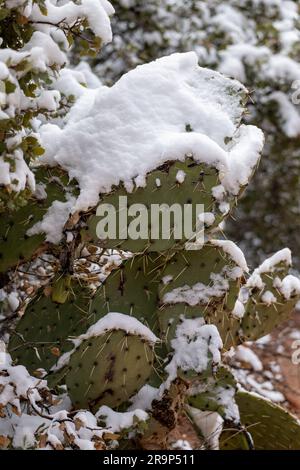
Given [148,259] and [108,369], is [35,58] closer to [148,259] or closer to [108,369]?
[148,259]

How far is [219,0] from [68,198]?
341cm

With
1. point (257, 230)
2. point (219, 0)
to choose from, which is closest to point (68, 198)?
point (219, 0)

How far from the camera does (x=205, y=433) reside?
2.90 metres

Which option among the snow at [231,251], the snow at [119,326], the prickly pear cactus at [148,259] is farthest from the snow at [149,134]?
the snow at [119,326]

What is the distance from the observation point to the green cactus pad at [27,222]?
2201 millimetres

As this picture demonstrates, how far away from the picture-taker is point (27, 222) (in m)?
2.20

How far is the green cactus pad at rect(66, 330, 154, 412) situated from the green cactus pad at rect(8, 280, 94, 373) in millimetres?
204

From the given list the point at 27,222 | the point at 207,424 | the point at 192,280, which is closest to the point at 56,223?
the point at 27,222

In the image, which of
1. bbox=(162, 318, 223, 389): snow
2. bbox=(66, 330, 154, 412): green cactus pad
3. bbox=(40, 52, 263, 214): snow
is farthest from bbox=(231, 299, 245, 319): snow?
bbox=(40, 52, 263, 214): snow

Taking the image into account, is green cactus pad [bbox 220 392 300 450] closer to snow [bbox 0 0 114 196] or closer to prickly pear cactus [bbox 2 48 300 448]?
prickly pear cactus [bbox 2 48 300 448]

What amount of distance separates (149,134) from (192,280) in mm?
434

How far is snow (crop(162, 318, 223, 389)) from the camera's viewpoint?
2.21 meters

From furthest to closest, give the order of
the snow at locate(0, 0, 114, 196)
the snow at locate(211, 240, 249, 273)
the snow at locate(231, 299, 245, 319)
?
the snow at locate(231, 299, 245, 319) < the snow at locate(211, 240, 249, 273) < the snow at locate(0, 0, 114, 196)
